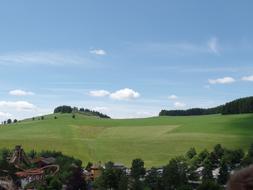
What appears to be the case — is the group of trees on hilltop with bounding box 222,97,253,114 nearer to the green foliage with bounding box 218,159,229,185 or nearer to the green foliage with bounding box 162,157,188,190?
the green foliage with bounding box 218,159,229,185

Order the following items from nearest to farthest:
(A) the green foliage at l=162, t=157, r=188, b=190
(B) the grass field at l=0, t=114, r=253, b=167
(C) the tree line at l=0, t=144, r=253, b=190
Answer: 1. (C) the tree line at l=0, t=144, r=253, b=190
2. (A) the green foliage at l=162, t=157, r=188, b=190
3. (B) the grass field at l=0, t=114, r=253, b=167

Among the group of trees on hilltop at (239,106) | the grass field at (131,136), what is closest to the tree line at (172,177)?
the grass field at (131,136)

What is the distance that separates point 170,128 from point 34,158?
162 feet

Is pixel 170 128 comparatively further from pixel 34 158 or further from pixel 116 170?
pixel 116 170

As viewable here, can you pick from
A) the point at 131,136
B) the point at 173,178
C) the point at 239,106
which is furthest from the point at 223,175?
the point at 239,106

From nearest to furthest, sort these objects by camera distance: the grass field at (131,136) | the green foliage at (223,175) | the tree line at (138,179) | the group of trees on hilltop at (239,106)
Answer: the tree line at (138,179), the green foliage at (223,175), the grass field at (131,136), the group of trees on hilltop at (239,106)

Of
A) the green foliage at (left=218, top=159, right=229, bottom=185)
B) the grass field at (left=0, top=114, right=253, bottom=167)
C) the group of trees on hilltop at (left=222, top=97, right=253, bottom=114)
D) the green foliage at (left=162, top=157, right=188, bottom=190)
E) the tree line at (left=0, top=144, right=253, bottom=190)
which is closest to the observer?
the tree line at (left=0, top=144, right=253, bottom=190)

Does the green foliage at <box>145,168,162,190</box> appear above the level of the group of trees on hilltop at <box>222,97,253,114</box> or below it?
below

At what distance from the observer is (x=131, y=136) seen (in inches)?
5719

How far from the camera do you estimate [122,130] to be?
155625 millimetres

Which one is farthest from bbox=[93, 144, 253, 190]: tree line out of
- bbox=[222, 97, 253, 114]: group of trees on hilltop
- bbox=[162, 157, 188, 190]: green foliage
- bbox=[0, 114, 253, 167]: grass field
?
bbox=[222, 97, 253, 114]: group of trees on hilltop

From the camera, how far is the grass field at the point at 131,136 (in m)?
124

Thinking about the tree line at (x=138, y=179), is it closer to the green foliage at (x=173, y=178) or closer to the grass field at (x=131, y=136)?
the green foliage at (x=173, y=178)

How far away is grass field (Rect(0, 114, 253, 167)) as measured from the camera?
12438 cm
